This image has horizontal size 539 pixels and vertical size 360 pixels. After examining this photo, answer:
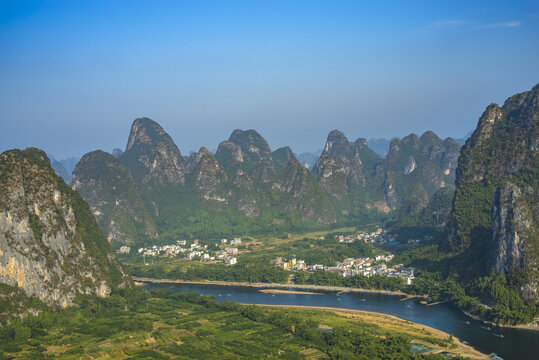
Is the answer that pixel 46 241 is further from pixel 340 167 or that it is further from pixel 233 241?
pixel 340 167

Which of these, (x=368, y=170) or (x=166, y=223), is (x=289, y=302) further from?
(x=368, y=170)

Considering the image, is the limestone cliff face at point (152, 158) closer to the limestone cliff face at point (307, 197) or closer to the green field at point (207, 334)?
the limestone cliff face at point (307, 197)

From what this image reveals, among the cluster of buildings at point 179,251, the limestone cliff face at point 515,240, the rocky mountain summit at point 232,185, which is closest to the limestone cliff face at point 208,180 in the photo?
the rocky mountain summit at point 232,185

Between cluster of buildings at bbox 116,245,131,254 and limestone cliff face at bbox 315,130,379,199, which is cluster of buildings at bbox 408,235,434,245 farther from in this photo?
cluster of buildings at bbox 116,245,131,254

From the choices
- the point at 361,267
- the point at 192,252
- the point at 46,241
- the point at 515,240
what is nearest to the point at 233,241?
the point at 192,252

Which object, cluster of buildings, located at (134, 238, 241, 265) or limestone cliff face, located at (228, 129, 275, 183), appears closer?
cluster of buildings, located at (134, 238, 241, 265)

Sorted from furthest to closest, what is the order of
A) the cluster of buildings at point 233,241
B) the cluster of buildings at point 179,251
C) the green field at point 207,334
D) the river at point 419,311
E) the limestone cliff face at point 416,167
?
the limestone cliff face at point 416,167, the cluster of buildings at point 233,241, the cluster of buildings at point 179,251, the river at point 419,311, the green field at point 207,334

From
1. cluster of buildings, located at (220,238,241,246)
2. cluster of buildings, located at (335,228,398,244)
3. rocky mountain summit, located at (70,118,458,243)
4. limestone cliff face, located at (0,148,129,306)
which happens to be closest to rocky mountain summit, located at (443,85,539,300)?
cluster of buildings, located at (335,228,398,244)
